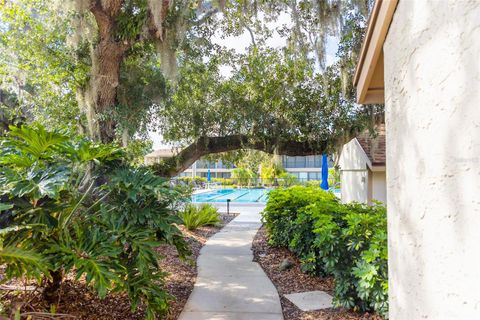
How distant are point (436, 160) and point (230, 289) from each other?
3775 mm

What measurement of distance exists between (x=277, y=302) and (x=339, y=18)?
6.20 meters

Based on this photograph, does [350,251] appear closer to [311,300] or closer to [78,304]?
[311,300]


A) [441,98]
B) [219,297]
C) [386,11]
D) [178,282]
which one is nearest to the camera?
[441,98]

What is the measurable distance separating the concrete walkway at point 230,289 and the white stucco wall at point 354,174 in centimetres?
504

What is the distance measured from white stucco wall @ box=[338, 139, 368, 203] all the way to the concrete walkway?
5.04m

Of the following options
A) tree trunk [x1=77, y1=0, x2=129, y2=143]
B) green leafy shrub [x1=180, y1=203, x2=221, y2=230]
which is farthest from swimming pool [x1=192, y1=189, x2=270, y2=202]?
tree trunk [x1=77, y1=0, x2=129, y2=143]

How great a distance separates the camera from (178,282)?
5.03 meters

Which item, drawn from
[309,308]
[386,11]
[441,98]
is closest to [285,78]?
[309,308]

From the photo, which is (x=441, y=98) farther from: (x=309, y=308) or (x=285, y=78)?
(x=285, y=78)

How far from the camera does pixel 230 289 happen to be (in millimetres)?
4738

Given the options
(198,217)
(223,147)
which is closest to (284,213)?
(223,147)

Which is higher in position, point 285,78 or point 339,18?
point 339,18

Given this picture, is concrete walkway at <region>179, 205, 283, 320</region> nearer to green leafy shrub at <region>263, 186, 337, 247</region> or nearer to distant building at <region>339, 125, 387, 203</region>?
green leafy shrub at <region>263, 186, 337, 247</region>

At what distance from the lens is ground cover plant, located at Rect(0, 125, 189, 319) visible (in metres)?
3.09
